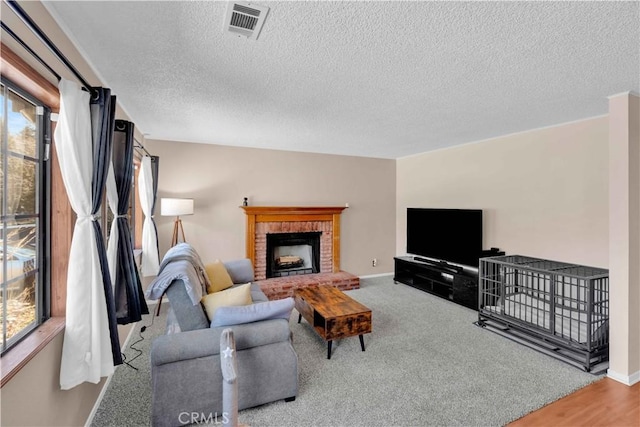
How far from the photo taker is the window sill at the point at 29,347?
1214 mm

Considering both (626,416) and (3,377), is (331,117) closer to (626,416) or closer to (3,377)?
(3,377)

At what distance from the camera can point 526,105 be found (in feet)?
9.66

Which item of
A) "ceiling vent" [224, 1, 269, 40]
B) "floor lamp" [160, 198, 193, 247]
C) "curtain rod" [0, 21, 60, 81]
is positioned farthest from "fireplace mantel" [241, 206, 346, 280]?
"curtain rod" [0, 21, 60, 81]

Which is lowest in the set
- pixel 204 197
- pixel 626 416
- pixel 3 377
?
pixel 626 416

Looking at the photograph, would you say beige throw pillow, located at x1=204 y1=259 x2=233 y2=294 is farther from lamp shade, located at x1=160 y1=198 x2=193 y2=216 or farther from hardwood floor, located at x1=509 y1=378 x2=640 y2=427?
hardwood floor, located at x1=509 y1=378 x2=640 y2=427

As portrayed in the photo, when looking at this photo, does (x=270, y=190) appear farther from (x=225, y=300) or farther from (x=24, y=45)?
(x=24, y=45)

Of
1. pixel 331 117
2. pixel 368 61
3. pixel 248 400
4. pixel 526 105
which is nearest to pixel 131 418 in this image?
pixel 248 400

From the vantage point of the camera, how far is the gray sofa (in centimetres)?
190

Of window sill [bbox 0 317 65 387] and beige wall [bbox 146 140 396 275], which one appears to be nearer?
window sill [bbox 0 317 65 387]

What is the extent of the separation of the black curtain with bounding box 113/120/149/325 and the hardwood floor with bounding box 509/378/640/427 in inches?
115

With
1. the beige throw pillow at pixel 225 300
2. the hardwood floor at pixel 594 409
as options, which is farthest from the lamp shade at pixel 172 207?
the hardwood floor at pixel 594 409

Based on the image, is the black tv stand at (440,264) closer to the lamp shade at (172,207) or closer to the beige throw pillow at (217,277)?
the beige throw pillow at (217,277)

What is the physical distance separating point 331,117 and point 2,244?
2.83m

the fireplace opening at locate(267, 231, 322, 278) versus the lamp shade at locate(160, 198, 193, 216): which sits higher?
the lamp shade at locate(160, 198, 193, 216)
